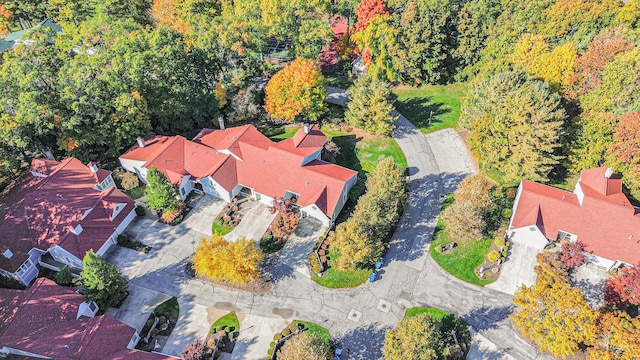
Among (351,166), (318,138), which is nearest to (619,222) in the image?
(351,166)

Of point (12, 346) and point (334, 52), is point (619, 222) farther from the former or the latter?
point (12, 346)

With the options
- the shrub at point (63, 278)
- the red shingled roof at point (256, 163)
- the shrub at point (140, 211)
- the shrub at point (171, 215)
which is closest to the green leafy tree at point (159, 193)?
the shrub at point (171, 215)

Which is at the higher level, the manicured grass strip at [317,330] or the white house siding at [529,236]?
the white house siding at [529,236]

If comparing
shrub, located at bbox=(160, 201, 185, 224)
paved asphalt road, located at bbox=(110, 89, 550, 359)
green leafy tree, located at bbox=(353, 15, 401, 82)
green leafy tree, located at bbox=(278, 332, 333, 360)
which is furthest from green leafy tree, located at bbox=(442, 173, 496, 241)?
shrub, located at bbox=(160, 201, 185, 224)

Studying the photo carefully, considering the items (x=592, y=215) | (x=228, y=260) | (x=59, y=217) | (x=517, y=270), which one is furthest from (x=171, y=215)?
(x=592, y=215)

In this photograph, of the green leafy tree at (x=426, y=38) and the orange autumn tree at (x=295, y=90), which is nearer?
the orange autumn tree at (x=295, y=90)

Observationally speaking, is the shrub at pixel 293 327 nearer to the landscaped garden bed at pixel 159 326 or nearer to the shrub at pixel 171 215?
the landscaped garden bed at pixel 159 326

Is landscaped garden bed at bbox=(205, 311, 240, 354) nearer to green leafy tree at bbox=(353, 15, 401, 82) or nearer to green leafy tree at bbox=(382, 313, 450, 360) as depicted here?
green leafy tree at bbox=(382, 313, 450, 360)

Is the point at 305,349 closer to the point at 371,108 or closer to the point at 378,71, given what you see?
the point at 371,108
